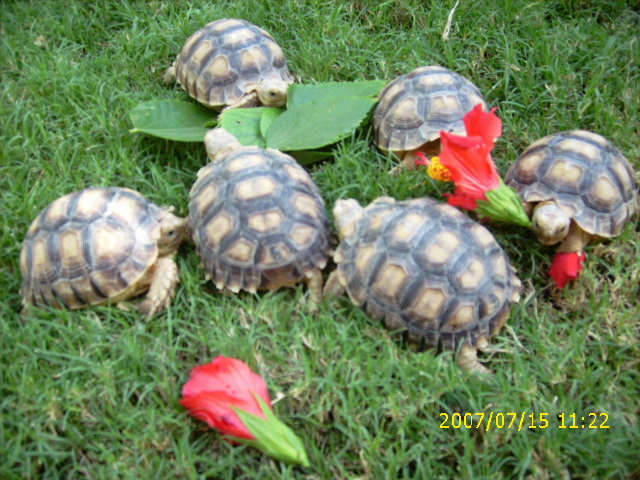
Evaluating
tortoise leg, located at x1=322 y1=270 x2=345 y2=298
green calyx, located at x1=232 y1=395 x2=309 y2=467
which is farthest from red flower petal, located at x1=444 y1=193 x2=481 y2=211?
green calyx, located at x1=232 y1=395 x2=309 y2=467

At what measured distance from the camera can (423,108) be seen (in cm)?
326

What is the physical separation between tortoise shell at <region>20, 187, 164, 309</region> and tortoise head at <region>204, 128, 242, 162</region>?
573 millimetres

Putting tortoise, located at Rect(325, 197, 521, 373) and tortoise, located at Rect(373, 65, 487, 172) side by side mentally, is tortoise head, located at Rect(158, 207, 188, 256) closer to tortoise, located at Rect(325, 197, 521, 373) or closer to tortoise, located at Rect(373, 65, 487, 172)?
tortoise, located at Rect(325, 197, 521, 373)

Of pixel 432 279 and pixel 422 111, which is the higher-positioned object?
pixel 422 111

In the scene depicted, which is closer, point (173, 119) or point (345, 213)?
point (345, 213)

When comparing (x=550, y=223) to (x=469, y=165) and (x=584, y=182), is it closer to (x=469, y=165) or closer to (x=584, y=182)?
(x=584, y=182)

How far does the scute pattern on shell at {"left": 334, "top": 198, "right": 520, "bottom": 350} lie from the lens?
8.39 feet

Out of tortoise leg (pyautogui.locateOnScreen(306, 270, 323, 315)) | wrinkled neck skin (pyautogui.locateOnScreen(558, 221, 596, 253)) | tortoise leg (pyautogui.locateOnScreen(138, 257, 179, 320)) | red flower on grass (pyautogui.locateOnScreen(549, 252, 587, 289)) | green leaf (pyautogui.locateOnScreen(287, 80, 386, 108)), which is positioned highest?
green leaf (pyautogui.locateOnScreen(287, 80, 386, 108))

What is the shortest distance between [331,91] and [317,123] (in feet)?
1.11

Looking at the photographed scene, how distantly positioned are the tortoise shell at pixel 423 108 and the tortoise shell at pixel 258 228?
685 mm

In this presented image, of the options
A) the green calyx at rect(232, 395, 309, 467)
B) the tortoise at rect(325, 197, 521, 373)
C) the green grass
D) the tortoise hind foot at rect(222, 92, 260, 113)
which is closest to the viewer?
the green calyx at rect(232, 395, 309, 467)

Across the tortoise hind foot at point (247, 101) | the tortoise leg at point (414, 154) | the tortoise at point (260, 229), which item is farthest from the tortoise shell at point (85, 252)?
the tortoise leg at point (414, 154)

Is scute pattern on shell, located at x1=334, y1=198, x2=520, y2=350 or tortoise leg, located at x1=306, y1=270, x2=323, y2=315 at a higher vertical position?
scute pattern on shell, located at x1=334, y1=198, x2=520, y2=350
